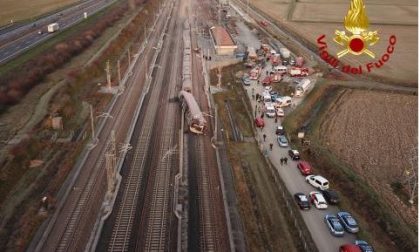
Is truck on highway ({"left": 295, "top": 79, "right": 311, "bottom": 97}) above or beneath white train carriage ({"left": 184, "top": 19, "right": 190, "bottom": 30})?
above

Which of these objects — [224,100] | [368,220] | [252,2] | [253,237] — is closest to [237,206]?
[253,237]

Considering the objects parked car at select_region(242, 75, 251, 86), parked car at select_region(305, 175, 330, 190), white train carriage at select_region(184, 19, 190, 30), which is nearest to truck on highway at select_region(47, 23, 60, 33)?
white train carriage at select_region(184, 19, 190, 30)

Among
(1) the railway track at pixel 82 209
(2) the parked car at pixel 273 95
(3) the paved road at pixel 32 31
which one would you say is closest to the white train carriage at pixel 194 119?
(1) the railway track at pixel 82 209

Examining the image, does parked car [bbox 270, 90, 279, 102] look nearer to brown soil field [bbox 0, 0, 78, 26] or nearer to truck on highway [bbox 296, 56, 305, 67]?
truck on highway [bbox 296, 56, 305, 67]

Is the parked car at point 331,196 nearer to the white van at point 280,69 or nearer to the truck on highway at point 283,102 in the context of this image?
the truck on highway at point 283,102

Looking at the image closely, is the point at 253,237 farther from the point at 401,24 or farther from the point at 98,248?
the point at 401,24

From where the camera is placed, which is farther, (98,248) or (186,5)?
(186,5)
